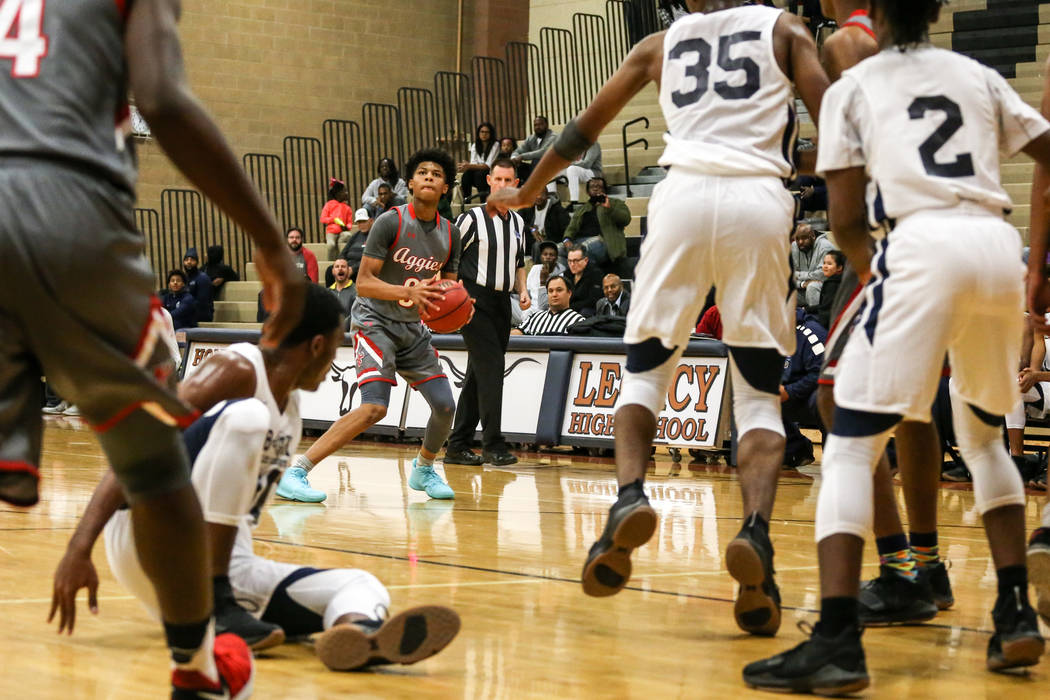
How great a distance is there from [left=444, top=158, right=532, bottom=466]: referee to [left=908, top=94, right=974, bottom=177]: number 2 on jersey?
6.64m

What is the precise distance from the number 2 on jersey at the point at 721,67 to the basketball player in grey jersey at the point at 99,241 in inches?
83.6

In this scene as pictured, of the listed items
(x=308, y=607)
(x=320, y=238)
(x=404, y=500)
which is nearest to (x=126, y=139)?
(x=308, y=607)

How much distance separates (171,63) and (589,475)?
7562mm

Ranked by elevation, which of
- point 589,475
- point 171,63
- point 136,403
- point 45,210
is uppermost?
point 171,63

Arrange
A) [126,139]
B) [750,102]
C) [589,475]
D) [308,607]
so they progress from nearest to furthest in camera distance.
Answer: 1. [126,139]
2. [308,607]
3. [750,102]
4. [589,475]

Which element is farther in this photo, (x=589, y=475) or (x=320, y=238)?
(x=320, y=238)

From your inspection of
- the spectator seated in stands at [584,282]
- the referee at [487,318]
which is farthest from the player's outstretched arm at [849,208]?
the spectator seated in stands at [584,282]

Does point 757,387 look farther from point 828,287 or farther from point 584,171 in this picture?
point 584,171

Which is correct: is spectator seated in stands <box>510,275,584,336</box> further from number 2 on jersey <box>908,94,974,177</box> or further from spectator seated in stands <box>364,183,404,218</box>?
number 2 on jersey <box>908,94,974,177</box>

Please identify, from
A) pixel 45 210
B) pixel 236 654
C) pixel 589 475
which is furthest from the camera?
pixel 589 475

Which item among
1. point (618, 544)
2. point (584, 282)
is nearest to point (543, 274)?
point (584, 282)

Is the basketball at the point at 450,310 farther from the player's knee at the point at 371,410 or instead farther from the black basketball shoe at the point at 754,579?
the black basketball shoe at the point at 754,579

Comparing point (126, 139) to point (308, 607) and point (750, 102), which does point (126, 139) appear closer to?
point (308, 607)

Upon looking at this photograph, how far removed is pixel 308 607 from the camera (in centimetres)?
353
